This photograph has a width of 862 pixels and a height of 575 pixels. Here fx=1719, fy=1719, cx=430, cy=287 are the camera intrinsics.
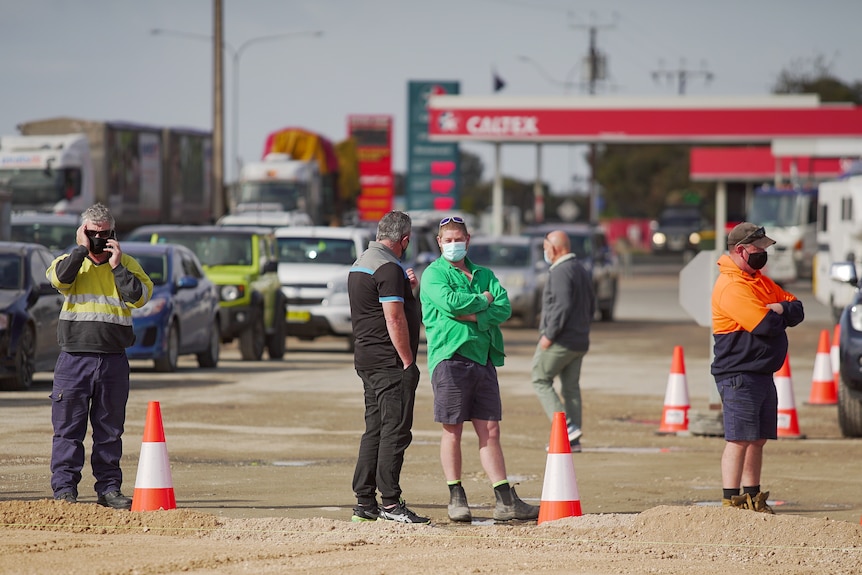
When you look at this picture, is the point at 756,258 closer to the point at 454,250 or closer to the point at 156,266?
the point at 454,250

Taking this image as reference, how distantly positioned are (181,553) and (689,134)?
44704 millimetres

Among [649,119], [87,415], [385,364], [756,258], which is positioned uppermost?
[649,119]

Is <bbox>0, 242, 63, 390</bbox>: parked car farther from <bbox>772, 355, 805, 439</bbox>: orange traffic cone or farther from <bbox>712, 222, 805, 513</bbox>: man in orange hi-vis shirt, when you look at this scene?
<bbox>712, 222, 805, 513</bbox>: man in orange hi-vis shirt

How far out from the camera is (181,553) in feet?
27.4

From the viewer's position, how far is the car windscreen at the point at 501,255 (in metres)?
32.7

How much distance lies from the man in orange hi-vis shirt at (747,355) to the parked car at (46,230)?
56.3 ft

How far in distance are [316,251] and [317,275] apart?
→ 3.17ft

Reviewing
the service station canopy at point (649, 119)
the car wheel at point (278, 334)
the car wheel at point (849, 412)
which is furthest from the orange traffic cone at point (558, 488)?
the service station canopy at point (649, 119)

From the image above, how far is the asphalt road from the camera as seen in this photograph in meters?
10.9

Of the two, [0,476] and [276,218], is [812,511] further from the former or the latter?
[276,218]

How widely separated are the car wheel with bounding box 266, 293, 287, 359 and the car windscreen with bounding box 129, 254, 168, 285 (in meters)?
3.15

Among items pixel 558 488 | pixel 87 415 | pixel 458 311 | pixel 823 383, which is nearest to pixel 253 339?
pixel 823 383

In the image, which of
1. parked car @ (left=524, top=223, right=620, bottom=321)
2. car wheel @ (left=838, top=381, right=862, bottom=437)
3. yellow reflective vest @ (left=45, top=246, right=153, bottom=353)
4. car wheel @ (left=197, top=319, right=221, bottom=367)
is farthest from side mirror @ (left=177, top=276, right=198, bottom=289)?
parked car @ (left=524, top=223, right=620, bottom=321)

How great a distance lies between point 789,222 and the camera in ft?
159
